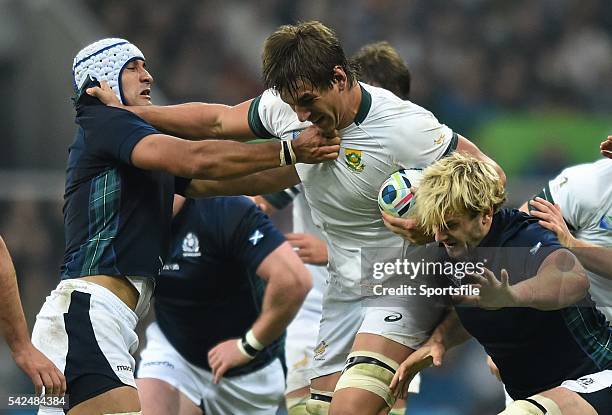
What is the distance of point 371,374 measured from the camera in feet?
17.1

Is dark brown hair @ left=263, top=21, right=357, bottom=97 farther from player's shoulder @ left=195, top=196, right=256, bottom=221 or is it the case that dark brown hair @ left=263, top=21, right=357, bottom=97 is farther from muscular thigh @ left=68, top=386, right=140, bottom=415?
muscular thigh @ left=68, top=386, right=140, bottom=415

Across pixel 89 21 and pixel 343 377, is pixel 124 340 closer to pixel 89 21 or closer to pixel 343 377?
pixel 343 377

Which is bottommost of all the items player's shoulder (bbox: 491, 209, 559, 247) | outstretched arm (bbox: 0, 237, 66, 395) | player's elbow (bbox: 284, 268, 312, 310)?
outstretched arm (bbox: 0, 237, 66, 395)

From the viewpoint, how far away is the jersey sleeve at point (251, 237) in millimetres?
6434

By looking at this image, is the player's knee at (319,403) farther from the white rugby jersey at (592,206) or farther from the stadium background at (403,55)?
the stadium background at (403,55)

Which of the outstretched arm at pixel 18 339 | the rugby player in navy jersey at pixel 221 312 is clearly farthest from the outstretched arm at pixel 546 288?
the rugby player in navy jersey at pixel 221 312

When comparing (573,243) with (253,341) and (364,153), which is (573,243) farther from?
(253,341)

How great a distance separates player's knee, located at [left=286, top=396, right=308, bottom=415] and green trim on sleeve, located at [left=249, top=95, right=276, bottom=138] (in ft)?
6.21

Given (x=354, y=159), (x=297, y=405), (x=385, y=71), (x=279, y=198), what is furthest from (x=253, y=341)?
(x=385, y=71)

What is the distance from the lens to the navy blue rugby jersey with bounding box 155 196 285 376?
650cm

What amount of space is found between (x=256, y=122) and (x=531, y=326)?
1701 millimetres

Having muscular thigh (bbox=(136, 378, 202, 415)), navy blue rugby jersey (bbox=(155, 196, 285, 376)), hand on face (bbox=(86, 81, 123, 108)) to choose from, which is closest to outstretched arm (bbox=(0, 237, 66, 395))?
hand on face (bbox=(86, 81, 123, 108))

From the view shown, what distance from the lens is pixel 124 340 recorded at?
4965 mm

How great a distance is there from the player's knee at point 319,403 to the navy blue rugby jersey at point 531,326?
1187mm
